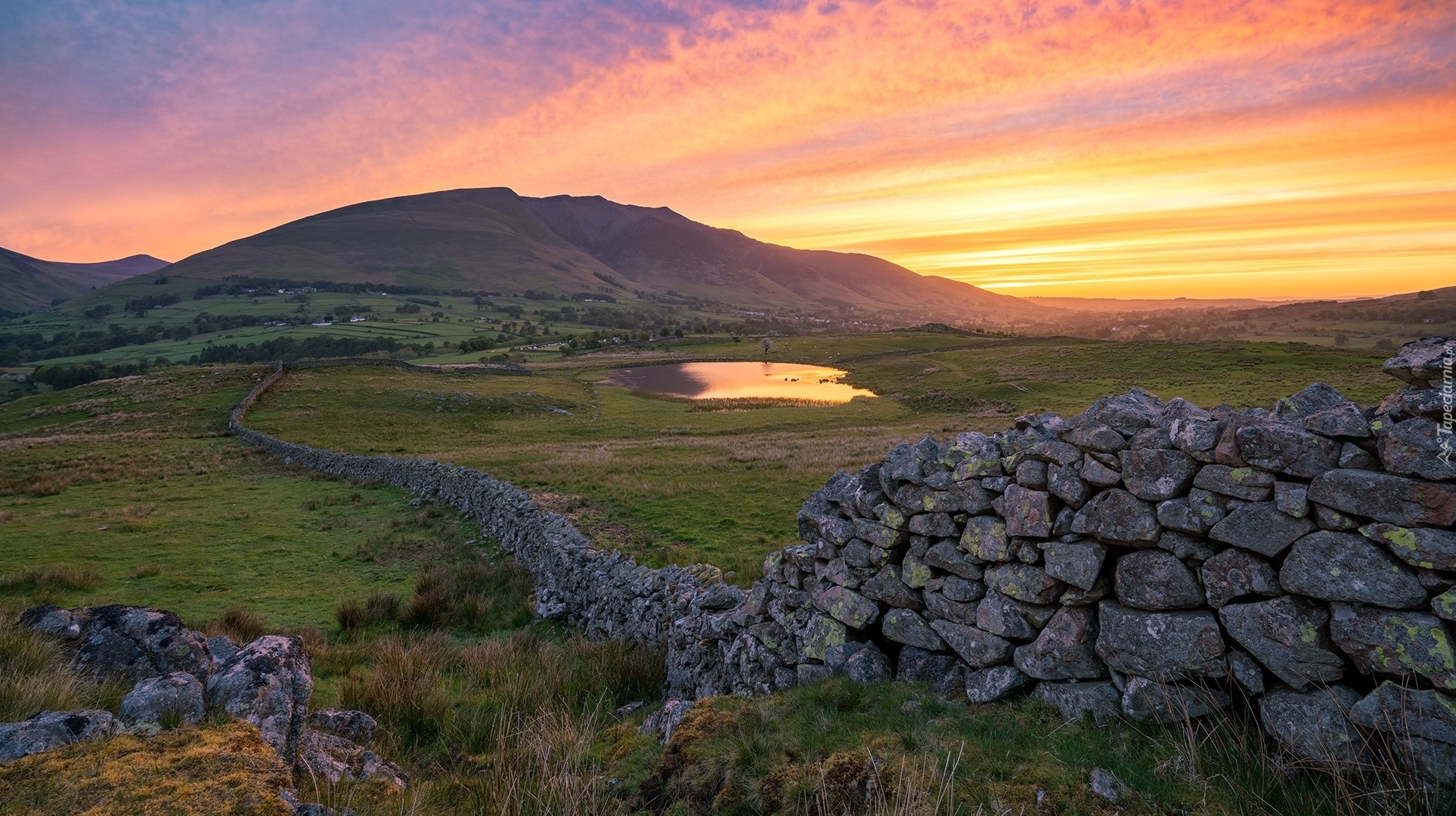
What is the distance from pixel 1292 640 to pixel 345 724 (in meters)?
8.17

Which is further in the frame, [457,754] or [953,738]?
[457,754]

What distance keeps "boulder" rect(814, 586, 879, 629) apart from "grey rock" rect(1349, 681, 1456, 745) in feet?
12.8

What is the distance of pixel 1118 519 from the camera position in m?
5.38

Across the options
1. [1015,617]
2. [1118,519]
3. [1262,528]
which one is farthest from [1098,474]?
[1015,617]

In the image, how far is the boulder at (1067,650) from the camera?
5.47 m

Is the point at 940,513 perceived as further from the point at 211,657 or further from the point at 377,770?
the point at 211,657

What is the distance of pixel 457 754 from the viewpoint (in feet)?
22.2

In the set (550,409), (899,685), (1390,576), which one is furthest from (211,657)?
(550,409)

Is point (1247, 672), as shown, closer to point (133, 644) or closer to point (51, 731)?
point (51, 731)

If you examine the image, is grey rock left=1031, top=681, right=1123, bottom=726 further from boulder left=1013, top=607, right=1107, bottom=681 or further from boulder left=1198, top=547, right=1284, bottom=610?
boulder left=1198, top=547, right=1284, bottom=610

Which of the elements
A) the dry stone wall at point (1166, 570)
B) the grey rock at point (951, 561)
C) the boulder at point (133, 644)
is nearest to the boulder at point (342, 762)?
the boulder at point (133, 644)

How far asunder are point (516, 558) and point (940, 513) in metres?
12.3

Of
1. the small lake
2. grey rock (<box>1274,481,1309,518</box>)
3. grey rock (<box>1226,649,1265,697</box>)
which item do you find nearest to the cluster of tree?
the small lake

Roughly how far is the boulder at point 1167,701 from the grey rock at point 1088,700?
0.09 m
